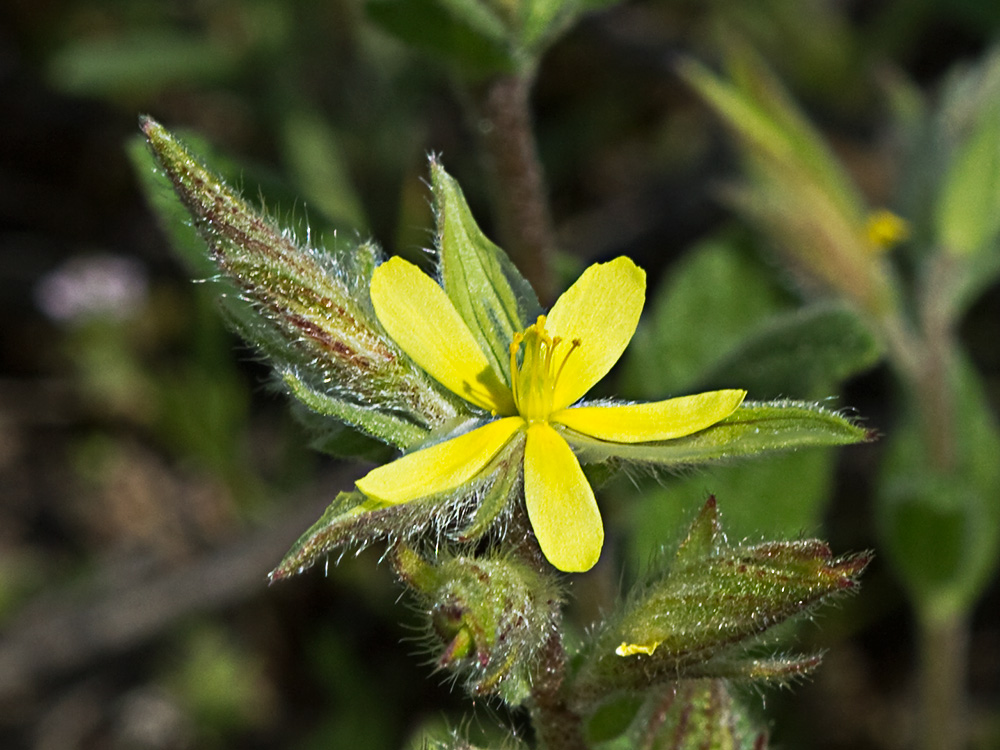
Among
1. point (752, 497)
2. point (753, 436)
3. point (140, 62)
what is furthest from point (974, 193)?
point (140, 62)

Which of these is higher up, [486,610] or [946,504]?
[486,610]

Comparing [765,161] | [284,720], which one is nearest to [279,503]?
[284,720]

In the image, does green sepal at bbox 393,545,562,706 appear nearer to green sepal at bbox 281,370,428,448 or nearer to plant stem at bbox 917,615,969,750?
green sepal at bbox 281,370,428,448

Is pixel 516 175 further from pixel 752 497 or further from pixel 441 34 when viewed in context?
pixel 752 497

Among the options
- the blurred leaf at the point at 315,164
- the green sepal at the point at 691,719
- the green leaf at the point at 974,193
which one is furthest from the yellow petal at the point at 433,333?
the blurred leaf at the point at 315,164

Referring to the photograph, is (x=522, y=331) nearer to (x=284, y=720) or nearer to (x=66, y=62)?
(x=284, y=720)

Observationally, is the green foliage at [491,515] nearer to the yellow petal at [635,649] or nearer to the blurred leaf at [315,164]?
the yellow petal at [635,649]

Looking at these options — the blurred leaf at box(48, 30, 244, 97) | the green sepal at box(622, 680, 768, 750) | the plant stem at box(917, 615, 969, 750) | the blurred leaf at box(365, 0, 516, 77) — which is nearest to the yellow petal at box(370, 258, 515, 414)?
the green sepal at box(622, 680, 768, 750)
